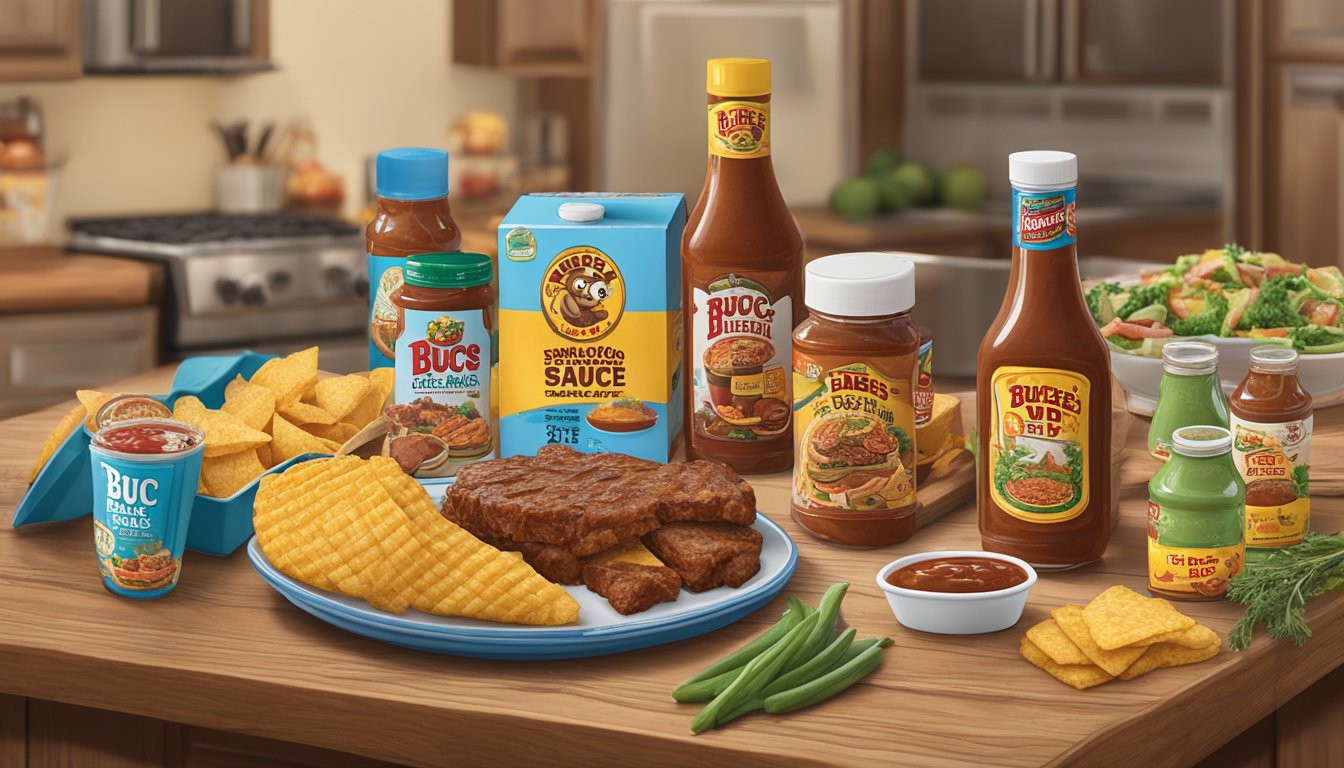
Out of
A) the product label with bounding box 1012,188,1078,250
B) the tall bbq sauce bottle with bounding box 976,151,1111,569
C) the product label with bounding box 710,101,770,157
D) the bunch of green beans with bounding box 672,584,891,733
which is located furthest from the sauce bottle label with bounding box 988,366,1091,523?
the product label with bounding box 710,101,770,157

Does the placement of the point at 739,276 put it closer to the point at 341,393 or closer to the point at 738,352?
the point at 738,352

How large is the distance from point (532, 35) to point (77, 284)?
168 cm

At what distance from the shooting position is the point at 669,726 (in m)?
1.07

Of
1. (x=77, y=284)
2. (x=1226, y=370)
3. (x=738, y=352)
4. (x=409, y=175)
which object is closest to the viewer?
(x=738, y=352)

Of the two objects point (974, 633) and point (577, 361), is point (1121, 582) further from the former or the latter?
point (577, 361)

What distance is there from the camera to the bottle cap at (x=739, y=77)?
1.52m

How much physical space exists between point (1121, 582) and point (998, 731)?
34 centimetres

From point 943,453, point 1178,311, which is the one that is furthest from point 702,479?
point 1178,311

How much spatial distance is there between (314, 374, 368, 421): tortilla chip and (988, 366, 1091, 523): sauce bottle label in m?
0.69

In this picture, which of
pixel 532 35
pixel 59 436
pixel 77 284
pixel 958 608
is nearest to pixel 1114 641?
pixel 958 608

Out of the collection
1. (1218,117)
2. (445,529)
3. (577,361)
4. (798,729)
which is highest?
(1218,117)

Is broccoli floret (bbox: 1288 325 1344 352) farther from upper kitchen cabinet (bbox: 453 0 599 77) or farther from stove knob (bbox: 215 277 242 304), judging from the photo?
upper kitchen cabinet (bbox: 453 0 599 77)

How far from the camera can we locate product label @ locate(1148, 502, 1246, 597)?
128cm

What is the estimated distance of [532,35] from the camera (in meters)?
4.70
